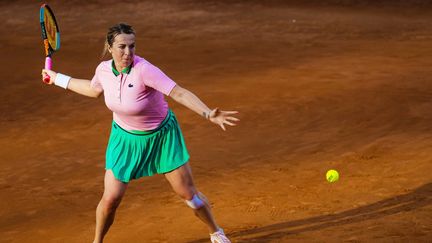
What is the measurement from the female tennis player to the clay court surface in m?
0.94

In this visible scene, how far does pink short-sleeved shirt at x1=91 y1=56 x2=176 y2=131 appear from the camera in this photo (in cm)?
617

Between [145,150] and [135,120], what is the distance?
264mm

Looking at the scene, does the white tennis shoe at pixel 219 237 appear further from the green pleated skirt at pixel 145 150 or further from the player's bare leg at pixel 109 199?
the player's bare leg at pixel 109 199

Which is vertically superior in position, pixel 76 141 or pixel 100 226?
pixel 100 226

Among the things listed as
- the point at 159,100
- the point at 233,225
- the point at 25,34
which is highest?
the point at 159,100

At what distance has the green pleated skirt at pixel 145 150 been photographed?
6.53 metres

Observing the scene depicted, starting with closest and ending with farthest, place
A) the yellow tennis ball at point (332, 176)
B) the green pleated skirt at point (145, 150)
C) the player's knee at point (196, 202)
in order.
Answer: the green pleated skirt at point (145, 150), the player's knee at point (196, 202), the yellow tennis ball at point (332, 176)

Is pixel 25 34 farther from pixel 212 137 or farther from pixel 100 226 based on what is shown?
pixel 100 226

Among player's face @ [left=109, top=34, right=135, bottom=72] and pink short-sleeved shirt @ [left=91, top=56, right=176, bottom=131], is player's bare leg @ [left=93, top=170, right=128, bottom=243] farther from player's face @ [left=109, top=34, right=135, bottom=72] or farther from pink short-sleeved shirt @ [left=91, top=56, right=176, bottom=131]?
player's face @ [left=109, top=34, right=135, bottom=72]

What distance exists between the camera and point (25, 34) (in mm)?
18562

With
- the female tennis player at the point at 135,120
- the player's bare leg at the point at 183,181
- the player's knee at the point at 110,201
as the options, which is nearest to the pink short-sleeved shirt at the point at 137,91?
the female tennis player at the point at 135,120

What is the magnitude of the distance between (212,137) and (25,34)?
29.6 ft

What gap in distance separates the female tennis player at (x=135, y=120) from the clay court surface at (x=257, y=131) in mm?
936

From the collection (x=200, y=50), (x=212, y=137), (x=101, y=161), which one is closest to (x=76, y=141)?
(x=101, y=161)
